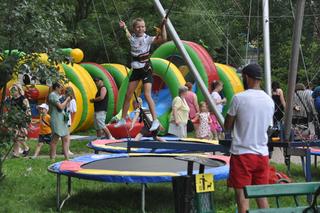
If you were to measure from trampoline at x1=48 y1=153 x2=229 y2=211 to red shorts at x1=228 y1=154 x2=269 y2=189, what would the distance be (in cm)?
32

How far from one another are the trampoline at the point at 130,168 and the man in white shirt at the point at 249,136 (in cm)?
37

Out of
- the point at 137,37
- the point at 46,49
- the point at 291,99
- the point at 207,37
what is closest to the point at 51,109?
the point at 46,49

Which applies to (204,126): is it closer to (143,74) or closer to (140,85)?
(140,85)

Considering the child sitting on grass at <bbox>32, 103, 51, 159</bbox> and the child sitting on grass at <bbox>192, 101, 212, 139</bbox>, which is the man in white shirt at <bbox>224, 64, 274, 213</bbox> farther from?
the child sitting on grass at <bbox>192, 101, 212, 139</bbox>

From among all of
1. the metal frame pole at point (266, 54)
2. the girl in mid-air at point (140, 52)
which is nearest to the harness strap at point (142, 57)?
the girl in mid-air at point (140, 52)

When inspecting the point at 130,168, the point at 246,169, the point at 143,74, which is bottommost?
the point at 130,168

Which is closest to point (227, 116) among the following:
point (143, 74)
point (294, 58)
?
point (294, 58)

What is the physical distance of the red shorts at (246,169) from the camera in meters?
5.11

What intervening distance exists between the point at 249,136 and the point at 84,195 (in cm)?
317

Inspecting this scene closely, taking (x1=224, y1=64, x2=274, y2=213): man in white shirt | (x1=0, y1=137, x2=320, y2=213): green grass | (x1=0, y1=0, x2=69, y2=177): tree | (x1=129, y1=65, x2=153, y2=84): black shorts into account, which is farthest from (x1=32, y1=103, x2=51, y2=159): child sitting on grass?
(x1=224, y1=64, x2=274, y2=213): man in white shirt

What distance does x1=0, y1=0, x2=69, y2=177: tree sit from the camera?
729 centimetres

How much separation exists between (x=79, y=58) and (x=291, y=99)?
11614 mm

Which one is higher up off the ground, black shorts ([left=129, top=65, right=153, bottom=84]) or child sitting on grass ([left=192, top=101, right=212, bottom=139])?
black shorts ([left=129, top=65, right=153, bottom=84])

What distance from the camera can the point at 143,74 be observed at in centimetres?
728
